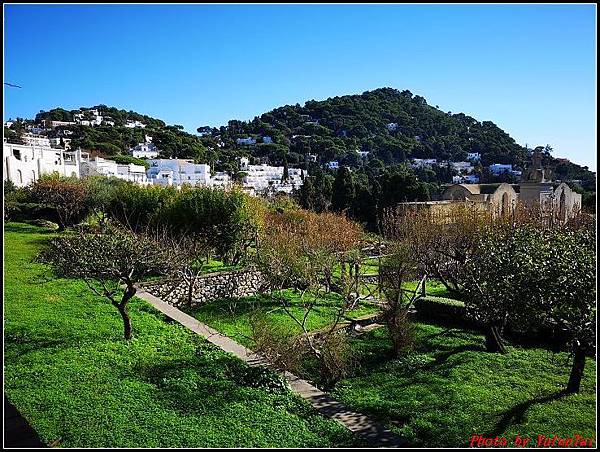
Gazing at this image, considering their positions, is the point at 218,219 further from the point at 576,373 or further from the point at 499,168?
the point at 499,168

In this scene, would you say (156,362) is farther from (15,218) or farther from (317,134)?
(317,134)

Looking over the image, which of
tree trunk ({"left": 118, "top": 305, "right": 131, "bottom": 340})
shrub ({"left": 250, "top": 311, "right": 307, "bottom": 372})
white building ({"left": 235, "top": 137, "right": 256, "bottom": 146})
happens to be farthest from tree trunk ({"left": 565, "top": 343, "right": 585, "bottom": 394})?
white building ({"left": 235, "top": 137, "right": 256, "bottom": 146})

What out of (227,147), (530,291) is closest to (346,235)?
(530,291)

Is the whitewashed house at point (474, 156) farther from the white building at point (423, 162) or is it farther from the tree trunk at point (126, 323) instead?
the tree trunk at point (126, 323)

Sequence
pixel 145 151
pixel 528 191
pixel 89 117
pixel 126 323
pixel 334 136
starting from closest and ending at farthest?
1. pixel 126 323
2. pixel 528 191
3. pixel 145 151
4. pixel 89 117
5. pixel 334 136

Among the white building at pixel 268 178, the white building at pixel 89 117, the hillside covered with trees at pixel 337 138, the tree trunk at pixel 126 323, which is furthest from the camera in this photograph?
the white building at pixel 89 117

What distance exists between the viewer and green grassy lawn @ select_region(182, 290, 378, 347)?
40.3 feet

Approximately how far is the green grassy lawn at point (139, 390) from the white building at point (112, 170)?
36.9 metres

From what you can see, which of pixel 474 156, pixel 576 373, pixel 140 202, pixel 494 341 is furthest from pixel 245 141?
pixel 576 373

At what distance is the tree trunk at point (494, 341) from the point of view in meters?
10.6

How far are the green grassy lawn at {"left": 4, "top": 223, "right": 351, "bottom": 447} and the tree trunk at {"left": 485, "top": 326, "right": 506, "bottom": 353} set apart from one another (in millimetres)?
5221

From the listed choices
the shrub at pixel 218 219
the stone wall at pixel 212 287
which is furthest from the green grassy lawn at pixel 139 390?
the shrub at pixel 218 219

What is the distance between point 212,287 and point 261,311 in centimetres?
440

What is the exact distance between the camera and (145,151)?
8188cm
